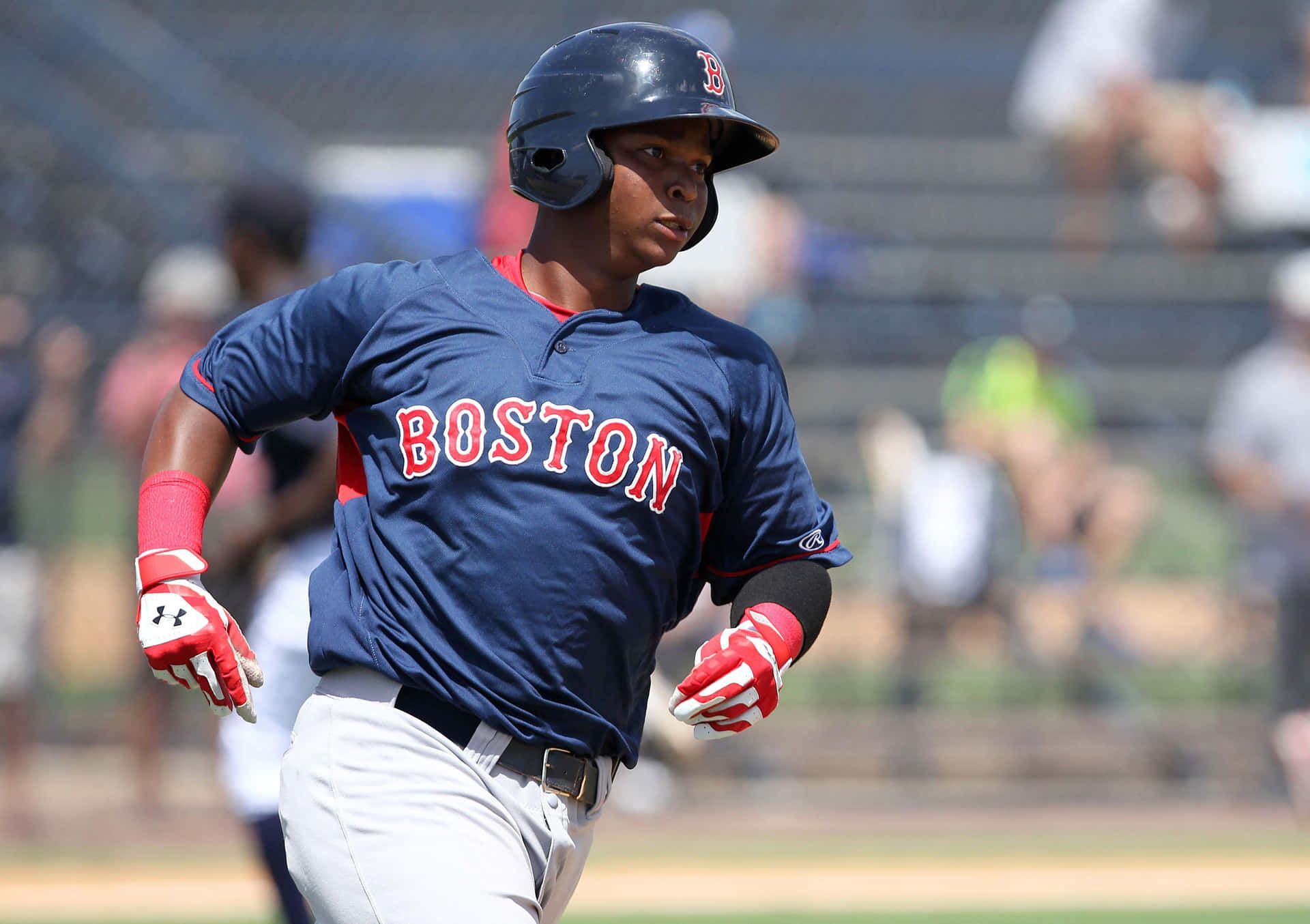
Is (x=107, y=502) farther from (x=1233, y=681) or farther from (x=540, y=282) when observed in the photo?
(x=540, y=282)

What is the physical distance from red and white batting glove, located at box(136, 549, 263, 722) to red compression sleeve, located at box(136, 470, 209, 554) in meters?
0.02

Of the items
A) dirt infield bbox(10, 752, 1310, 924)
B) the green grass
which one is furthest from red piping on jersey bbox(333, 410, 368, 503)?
dirt infield bbox(10, 752, 1310, 924)

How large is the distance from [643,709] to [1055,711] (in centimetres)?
576

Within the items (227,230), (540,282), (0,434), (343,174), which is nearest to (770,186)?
(343,174)

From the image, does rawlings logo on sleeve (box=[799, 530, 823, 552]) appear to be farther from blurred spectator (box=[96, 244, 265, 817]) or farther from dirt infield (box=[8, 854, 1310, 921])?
blurred spectator (box=[96, 244, 265, 817])

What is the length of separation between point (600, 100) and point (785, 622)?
83 centimetres

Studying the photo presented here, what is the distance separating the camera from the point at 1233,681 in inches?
314

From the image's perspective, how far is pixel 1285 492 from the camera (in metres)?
7.56

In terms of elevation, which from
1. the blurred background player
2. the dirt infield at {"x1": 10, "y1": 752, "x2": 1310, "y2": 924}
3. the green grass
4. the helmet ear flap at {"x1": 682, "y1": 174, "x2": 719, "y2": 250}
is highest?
the helmet ear flap at {"x1": 682, "y1": 174, "x2": 719, "y2": 250}

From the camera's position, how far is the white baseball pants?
2.32 meters

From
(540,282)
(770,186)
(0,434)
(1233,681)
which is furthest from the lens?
(770,186)

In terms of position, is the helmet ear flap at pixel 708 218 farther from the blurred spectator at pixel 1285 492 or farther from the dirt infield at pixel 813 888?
the blurred spectator at pixel 1285 492

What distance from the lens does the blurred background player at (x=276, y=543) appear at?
3533mm

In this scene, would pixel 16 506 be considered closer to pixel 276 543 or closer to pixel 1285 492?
pixel 276 543
